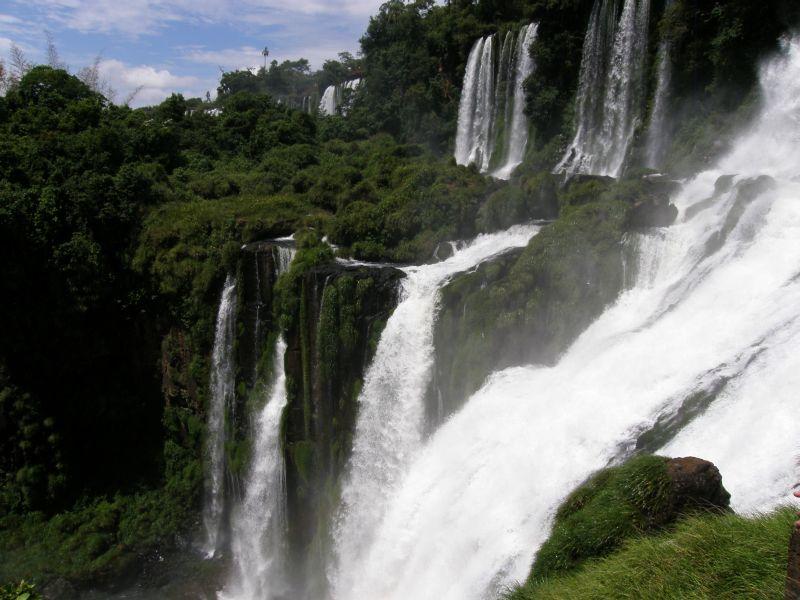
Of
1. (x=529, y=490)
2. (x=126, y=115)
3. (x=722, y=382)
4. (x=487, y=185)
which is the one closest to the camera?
(x=722, y=382)

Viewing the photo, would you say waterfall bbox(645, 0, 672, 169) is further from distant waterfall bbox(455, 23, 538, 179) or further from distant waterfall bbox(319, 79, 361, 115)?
distant waterfall bbox(319, 79, 361, 115)

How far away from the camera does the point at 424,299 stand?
45.5ft

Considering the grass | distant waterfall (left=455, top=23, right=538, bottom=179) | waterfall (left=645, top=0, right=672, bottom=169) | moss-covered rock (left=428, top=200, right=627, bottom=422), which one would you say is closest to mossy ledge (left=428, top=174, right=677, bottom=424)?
moss-covered rock (left=428, top=200, right=627, bottom=422)

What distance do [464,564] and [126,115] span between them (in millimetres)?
25410

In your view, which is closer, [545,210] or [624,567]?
[624,567]

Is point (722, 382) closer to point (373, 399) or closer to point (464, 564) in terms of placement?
point (464, 564)

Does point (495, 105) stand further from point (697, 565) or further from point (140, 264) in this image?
point (697, 565)

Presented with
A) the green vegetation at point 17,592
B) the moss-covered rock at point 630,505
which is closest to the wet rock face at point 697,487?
the moss-covered rock at point 630,505

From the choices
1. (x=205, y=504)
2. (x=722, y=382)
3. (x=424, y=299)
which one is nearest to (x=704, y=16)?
(x=424, y=299)

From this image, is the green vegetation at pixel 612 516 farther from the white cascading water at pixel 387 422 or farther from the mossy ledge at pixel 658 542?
the white cascading water at pixel 387 422

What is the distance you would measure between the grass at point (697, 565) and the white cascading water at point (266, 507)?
9.67 meters

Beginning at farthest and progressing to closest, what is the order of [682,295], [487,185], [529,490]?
[487,185] < [682,295] < [529,490]

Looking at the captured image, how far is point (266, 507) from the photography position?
16141 millimetres

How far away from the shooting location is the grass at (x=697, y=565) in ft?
18.3
